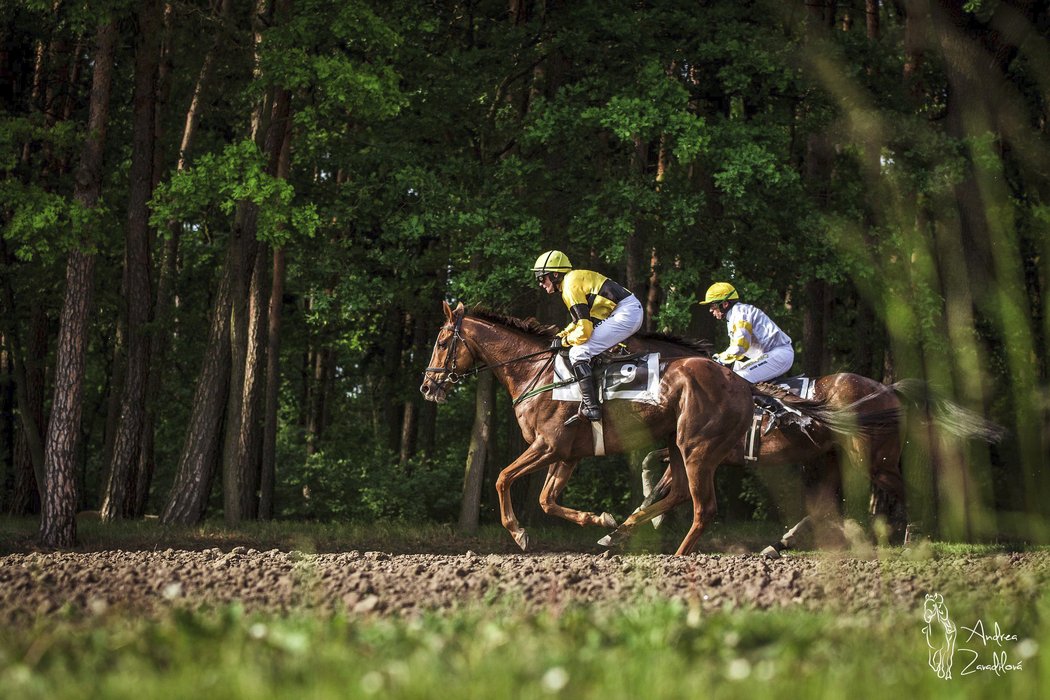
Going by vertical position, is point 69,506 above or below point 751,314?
below

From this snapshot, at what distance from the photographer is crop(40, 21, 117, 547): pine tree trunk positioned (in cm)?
1454

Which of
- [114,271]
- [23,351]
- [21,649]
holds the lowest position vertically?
[21,649]

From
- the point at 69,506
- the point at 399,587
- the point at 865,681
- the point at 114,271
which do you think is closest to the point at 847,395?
the point at 399,587

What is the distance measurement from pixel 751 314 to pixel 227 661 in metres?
10.2

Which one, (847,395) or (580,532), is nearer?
(847,395)

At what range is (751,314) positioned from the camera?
1413cm

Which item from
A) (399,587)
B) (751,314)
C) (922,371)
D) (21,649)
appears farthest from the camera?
(922,371)

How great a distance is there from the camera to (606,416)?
491 inches

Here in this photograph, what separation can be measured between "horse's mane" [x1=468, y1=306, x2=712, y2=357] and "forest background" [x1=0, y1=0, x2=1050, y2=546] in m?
3.15

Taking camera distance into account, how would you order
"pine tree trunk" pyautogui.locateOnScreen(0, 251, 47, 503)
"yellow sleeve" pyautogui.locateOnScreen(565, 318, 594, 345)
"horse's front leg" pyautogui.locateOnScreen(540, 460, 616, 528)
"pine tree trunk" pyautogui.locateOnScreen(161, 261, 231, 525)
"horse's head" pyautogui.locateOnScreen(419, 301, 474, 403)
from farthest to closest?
"pine tree trunk" pyautogui.locateOnScreen(0, 251, 47, 503), "pine tree trunk" pyautogui.locateOnScreen(161, 261, 231, 525), "horse's head" pyautogui.locateOnScreen(419, 301, 474, 403), "yellow sleeve" pyautogui.locateOnScreen(565, 318, 594, 345), "horse's front leg" pyautogui.locateOnScreen(540, 460, 616, 528)

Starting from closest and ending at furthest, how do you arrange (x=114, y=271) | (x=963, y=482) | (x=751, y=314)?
(x=751, y=314) < (x=963, y=482) < (x=114, y=271)

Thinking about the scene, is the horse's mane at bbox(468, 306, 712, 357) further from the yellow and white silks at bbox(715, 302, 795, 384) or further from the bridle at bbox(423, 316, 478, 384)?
the yellow and white silks at bbox(715, 302, 795, 384)

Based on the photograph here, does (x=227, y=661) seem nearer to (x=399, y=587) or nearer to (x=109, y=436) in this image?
(x=399, y=587)

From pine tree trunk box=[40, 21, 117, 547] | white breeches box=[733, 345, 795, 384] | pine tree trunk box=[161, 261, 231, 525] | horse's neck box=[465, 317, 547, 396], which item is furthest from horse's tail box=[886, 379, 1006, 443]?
pine tree trunk box=[161, 261, 231, 525]
